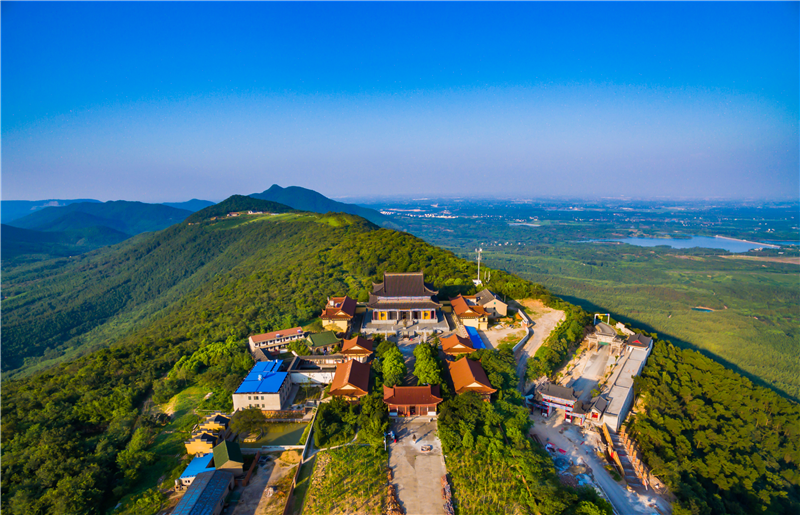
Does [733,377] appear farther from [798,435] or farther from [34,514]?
[34,514]

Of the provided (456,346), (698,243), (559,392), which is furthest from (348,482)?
(698,243)

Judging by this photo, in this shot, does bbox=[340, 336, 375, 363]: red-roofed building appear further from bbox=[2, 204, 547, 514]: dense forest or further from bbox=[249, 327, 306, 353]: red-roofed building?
bbox=[2, 204, 547, 514]: dense forest

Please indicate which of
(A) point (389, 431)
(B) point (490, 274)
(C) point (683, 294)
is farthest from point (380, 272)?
(C) point (683, 294)

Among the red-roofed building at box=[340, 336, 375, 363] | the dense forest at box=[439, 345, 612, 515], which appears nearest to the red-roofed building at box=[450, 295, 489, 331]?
the dense forest at box=[439, 345, 612, 515]

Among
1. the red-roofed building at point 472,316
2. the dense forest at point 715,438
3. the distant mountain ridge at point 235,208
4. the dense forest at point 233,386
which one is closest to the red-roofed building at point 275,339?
the dense forest at point 233,386

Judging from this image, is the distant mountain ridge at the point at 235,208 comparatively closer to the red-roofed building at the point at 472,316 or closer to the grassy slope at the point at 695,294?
the grassy slope at the point at 695,294

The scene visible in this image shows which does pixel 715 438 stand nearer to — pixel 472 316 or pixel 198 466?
pixel 472 316
